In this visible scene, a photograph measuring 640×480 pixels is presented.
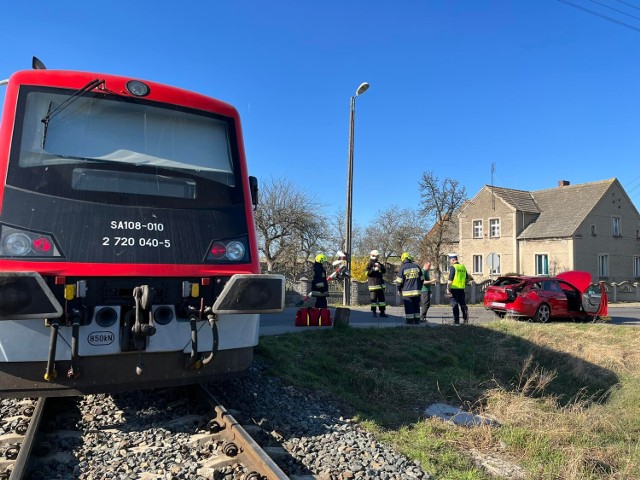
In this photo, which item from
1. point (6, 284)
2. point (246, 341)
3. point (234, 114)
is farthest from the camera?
point (234, 114)

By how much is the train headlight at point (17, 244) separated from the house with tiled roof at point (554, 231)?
122 feet

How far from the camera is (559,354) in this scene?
10484 mm

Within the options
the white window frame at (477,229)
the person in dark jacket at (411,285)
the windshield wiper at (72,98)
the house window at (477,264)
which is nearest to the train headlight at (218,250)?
the windshield wiper at (72,98)

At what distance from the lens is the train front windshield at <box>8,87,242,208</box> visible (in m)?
4.37

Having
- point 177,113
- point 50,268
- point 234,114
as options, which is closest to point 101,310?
point 50,268

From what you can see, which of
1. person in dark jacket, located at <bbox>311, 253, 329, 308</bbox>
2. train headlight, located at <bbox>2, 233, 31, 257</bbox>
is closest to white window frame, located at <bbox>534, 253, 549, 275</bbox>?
person in dark jacket, located at <bbox>311, 253, 329, 308</bbox>

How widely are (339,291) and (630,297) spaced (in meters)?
21.4

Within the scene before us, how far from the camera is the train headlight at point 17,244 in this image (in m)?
3.93

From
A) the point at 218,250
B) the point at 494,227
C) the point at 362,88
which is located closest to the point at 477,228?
the point at 494,227

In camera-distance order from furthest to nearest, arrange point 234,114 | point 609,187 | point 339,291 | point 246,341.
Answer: point 609,187 < point 339,291 < point 234,114 < point 246,341

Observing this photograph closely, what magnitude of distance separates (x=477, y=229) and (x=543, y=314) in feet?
99.1

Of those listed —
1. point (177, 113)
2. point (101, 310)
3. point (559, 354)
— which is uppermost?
point (177, 113)

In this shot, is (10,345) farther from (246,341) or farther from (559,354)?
(559,354)

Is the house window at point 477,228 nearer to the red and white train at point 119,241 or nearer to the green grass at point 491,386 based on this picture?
the green grass at point 491,386
